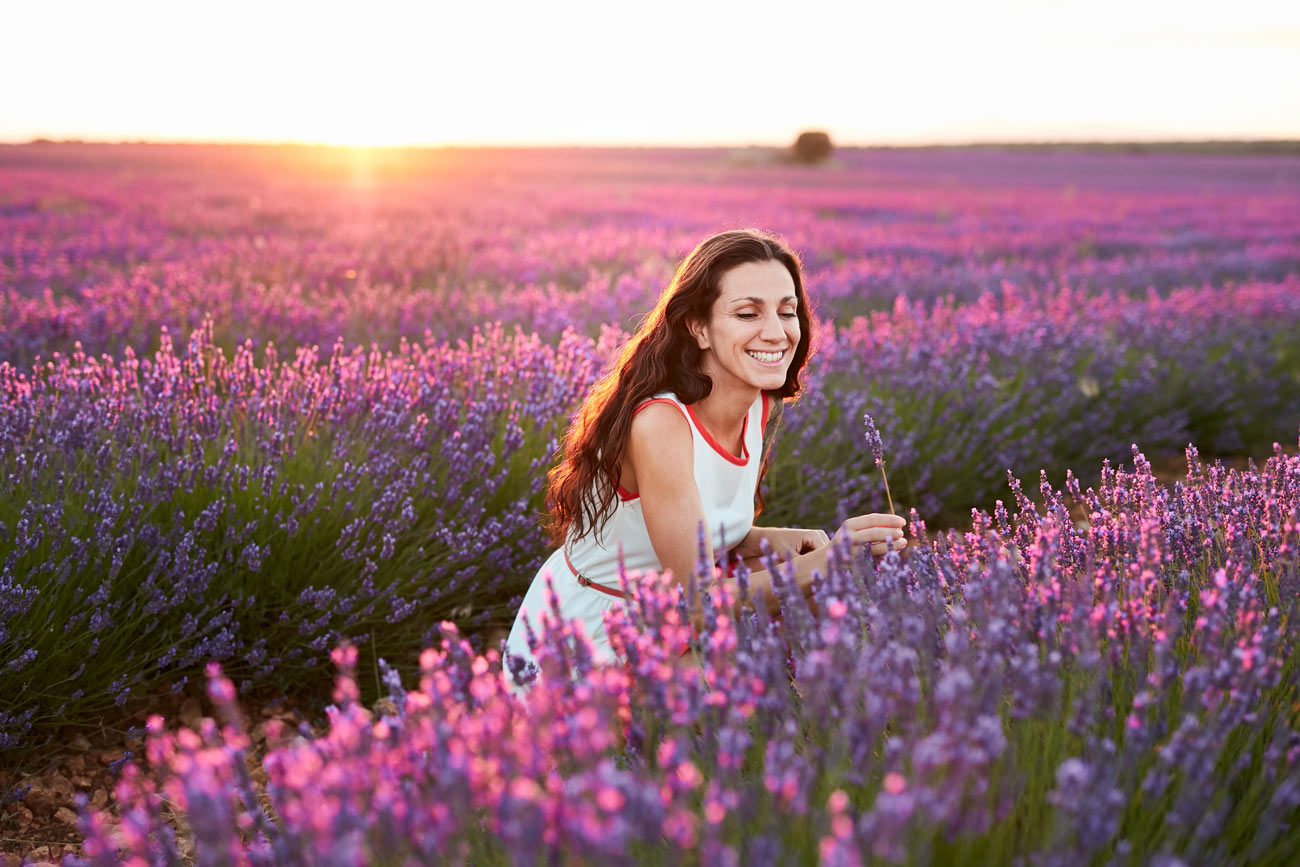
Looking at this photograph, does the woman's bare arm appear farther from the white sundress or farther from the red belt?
the red belt

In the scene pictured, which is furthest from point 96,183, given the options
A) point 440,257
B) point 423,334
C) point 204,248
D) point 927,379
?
point 927,379

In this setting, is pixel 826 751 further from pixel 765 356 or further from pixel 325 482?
pixel 325 482

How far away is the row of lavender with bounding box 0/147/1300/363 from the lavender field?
0.09 meters

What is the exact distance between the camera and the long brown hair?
8.34 feet

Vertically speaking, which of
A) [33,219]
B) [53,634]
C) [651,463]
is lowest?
[53,634]

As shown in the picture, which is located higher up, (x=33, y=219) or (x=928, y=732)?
(x=33, y=219)

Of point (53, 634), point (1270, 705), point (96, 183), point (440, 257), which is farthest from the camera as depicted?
point (96, 183)

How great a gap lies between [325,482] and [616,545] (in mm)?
1071

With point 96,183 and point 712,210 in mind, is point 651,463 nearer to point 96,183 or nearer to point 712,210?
point 712,210

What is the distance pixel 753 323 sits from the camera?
257 centimetres

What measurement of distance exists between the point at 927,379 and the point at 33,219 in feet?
36.7

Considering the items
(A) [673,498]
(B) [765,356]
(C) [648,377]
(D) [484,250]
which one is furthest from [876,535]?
(D) [484,250]

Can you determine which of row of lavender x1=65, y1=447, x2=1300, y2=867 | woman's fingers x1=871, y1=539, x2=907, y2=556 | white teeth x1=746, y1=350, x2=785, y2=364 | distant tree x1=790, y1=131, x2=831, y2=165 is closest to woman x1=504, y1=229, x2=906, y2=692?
white teeth x1=746, y1=350, x2=785, y2=364

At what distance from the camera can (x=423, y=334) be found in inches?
225
